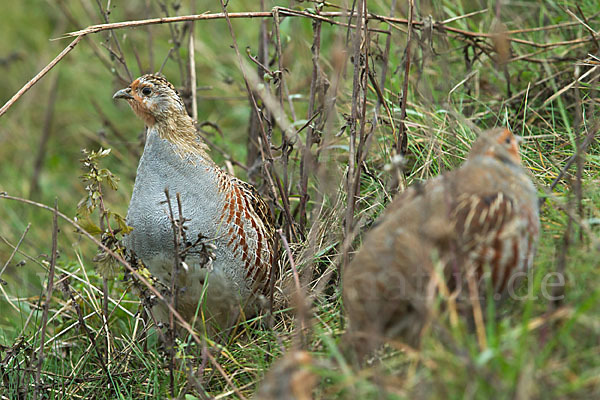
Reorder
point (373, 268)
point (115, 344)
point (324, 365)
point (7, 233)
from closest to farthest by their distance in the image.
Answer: point (324, 365)
point (373, 268)
point (115, 344)
point (7, 233)

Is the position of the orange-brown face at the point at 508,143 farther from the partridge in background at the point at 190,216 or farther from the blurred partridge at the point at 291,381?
the partridge in background at the point at 190,216

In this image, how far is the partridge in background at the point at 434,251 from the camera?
232 centimetres

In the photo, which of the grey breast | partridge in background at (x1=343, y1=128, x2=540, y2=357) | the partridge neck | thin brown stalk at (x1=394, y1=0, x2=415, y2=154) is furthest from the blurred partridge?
the partridge neck

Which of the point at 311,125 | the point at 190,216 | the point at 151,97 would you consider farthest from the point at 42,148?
the point at 190,216

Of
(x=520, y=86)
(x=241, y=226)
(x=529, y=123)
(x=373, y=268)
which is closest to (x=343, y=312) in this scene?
(x=373, y=268)

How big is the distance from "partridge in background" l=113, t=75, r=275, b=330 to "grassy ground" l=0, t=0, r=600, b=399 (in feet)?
0.67

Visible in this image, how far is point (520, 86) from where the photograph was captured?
183 inches

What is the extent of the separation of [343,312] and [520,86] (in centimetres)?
234

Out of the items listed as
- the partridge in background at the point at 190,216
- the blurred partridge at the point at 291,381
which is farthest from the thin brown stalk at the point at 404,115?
the blurred partridge at the point at 291,381

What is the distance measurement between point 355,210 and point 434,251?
1411mm

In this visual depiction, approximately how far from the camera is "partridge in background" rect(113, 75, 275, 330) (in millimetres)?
3689

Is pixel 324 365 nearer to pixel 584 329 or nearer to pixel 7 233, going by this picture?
pixel 584 329

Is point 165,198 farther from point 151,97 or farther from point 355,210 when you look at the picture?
point 355,210

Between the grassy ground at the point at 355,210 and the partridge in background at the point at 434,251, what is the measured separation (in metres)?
0.12
